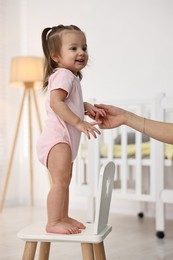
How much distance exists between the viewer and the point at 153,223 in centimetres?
319

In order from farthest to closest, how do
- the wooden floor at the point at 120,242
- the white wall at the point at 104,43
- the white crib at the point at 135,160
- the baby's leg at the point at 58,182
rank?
the white wall at the point at 104,43 → the white crib at the point at 135,160 → the wooden floor at the point at 120,242 → the baby's leg at the point at 58,182

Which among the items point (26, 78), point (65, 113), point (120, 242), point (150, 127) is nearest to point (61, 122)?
Result: point (65, 113)

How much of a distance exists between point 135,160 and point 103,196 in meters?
1.53

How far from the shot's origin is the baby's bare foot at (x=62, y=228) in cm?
137

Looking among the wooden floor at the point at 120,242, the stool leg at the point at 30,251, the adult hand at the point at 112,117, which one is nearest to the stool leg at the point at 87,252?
the stool leg at the point at 30,251

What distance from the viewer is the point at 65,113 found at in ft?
4.64

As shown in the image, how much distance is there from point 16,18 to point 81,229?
3.22 metres

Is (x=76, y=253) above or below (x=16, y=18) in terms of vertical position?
Result: below

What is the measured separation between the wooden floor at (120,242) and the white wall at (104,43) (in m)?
0.93

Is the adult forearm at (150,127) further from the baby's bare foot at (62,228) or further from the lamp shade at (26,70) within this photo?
the lamp shade at (26,70)

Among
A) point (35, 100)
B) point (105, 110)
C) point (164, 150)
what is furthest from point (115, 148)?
point (105, 110)

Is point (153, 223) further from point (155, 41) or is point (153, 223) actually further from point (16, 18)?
point (16, 18)

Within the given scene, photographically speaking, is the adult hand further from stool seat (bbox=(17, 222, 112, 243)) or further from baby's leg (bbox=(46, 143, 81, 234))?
stool seat (bbox=(17, 222, 112, 243))

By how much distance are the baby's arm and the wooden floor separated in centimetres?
95
